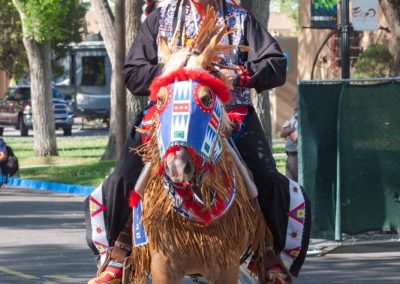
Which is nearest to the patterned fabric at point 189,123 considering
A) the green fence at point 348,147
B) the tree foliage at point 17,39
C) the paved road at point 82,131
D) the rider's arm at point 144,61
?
the rider's arm at point 144,61

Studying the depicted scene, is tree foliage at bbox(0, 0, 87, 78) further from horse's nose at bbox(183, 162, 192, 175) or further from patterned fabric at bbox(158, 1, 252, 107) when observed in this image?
horse's nose at bbox(183, 162, 192, 175)

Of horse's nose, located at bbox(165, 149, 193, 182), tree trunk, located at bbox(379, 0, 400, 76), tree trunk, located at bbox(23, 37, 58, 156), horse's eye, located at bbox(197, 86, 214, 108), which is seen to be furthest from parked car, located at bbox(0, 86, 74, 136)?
horse's nose, located at bbox(165, 149, 193, 182)

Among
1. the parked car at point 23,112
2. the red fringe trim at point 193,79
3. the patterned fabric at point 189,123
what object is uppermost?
the red fringe trim at point 193,79

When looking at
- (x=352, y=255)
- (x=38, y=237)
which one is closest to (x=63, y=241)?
(x=38, y=237)

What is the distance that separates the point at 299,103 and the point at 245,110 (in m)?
6.04

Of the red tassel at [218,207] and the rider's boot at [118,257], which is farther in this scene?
the rider's boot at [118,257]

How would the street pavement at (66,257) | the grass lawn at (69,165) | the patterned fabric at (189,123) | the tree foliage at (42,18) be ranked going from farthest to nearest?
the tree foliage at (42,18), the grass lawn at (69,165), the street pavement at (66,257), the patterned fabric at (189,123)

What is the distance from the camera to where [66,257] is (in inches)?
509

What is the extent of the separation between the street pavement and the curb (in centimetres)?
395

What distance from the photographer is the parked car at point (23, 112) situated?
46528mm

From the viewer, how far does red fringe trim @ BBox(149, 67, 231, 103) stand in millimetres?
6113

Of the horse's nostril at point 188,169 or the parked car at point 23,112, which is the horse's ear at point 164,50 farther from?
the parked car at point 23,112

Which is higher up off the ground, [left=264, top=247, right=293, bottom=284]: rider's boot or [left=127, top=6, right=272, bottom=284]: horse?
[left=127, top=6, right=272, bottom=284]: horse

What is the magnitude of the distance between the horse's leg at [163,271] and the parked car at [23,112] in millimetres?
40168
